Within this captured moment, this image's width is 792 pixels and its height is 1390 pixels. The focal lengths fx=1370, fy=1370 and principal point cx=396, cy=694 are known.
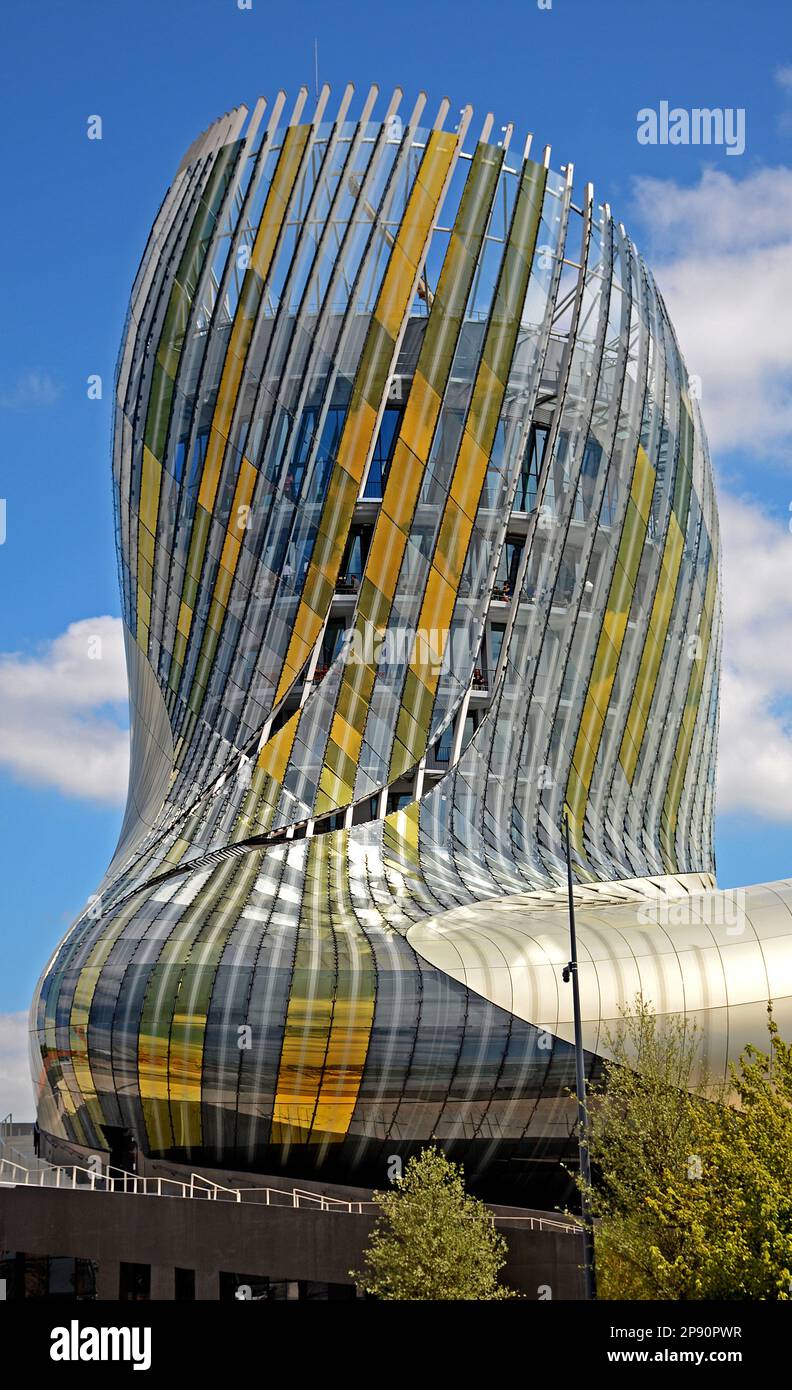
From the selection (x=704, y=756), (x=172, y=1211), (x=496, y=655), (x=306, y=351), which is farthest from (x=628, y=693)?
(x=172, y=1211)

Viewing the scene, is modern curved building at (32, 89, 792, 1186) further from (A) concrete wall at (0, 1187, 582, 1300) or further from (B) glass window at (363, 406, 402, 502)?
(A) concrete wall at (0, 1187, 582, 1300)

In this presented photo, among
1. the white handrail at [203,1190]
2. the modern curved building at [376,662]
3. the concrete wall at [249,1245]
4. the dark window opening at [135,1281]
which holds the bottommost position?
the dark window opening at [135,1281]

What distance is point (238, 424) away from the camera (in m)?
39.1

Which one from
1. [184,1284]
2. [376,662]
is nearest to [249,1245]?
[184,1284]

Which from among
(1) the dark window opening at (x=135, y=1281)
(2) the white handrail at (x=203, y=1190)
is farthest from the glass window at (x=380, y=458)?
(1) the dark window opening at (x=135, y=1281)

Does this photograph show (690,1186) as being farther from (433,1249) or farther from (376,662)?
(376,662)

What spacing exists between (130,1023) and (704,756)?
94.2 feet

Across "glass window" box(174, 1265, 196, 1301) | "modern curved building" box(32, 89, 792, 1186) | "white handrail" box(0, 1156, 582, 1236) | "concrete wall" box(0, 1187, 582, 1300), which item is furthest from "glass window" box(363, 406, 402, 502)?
"glass window" box(174, 1265, 196, 1301)

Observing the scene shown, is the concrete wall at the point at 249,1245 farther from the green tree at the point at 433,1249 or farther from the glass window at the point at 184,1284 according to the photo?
the green tree at the point at 433,1249

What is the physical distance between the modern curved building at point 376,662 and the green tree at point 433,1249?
5.00m

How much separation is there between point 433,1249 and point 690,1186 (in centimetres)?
502

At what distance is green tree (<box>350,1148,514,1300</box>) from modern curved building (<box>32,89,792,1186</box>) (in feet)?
16.4

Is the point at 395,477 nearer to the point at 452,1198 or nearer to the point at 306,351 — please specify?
the point at 306,351

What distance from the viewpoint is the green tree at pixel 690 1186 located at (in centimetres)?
→ 1730
